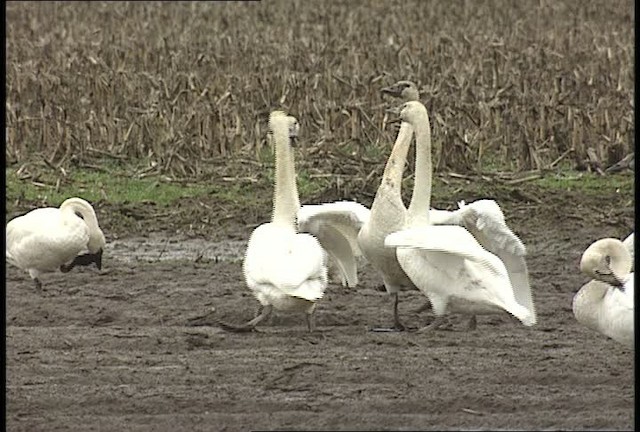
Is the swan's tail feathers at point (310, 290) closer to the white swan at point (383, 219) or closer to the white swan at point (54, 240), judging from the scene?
the white swan at point (383, 219)

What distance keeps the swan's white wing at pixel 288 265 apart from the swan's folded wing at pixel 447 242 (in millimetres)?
441

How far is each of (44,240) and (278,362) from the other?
112 inches

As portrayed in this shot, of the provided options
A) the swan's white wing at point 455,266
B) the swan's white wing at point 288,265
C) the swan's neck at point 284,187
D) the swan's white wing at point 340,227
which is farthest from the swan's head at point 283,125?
the swan's white wing at point 455,266

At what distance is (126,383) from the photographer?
25.3 feet

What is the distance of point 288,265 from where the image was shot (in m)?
8.74

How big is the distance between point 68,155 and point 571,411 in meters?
8.55

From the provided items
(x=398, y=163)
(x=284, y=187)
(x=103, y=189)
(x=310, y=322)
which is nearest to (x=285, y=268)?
(x=310, y=322)

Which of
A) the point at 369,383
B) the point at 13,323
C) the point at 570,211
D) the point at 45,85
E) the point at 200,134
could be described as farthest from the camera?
the point at 45,85

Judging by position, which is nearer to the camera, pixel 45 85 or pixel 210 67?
pixel 45 85

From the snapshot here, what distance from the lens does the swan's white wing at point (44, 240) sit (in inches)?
409

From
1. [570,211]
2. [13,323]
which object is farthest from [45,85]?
[13,323]

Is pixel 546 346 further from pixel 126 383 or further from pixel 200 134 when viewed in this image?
pixel 200 134

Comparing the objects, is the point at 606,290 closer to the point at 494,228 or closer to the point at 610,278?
the point at 610,278

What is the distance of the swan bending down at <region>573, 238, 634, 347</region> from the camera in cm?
775
